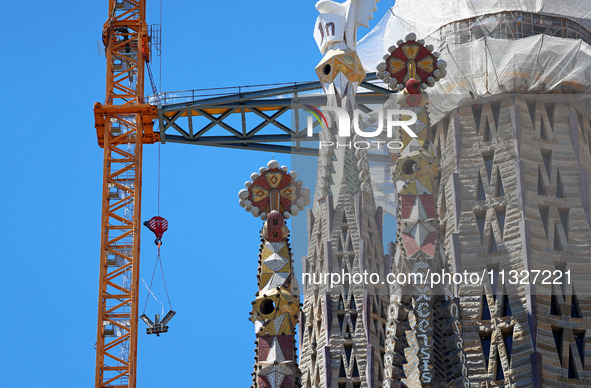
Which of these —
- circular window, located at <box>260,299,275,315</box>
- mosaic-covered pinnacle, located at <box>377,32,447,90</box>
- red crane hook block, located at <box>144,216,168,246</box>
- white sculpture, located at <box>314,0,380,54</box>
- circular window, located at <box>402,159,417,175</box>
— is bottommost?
circular window, located at <box>260,299,275,315</box>

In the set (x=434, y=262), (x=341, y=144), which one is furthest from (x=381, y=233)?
(x=434, y=262)

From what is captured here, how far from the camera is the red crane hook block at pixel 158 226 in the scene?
171 feet

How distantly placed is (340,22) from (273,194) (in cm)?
969

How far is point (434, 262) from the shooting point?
35.5 metres

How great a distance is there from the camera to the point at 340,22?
44000 mm

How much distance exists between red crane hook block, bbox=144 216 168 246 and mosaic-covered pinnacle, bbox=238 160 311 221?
54.9ft

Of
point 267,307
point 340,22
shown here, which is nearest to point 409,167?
point 267,307

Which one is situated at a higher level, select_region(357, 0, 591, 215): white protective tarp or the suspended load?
select_region(357, 0, 591, 215): white protective tarp

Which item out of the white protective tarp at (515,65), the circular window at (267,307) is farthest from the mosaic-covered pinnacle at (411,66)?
the white protective tarp at (515,65)

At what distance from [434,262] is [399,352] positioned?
2173mm

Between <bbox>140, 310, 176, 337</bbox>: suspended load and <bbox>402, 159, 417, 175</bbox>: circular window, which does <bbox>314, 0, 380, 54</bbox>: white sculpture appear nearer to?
<bbox>402, 159, 417, 175</bbox>: circular window

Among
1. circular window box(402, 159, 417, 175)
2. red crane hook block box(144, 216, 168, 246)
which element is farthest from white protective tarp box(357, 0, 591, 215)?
red crane hook block box(144, 216, 168, 246)

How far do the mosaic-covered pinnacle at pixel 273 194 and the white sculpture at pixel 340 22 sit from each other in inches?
349

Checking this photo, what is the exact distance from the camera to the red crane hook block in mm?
52050
